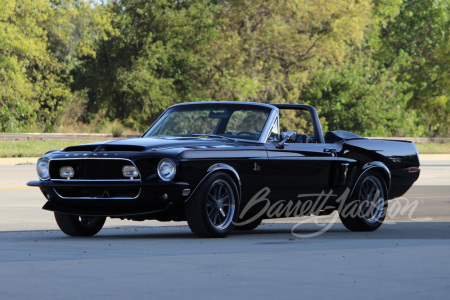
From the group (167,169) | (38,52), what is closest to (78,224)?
(167,169)

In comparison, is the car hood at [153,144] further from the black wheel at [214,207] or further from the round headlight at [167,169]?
the black wheel at [214,207]

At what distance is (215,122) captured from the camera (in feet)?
38.0

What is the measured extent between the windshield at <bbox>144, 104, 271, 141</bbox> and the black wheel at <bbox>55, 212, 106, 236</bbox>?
4.04ft

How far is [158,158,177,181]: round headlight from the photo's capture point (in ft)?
33.2

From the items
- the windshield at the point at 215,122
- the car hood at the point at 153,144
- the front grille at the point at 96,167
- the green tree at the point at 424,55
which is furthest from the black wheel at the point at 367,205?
the green tree at the point at 424,55

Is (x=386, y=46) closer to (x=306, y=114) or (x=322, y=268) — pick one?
(x=306, y=114)

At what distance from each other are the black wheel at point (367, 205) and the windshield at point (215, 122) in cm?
170

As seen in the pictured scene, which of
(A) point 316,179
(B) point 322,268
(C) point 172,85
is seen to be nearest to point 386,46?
(C) point 172,85

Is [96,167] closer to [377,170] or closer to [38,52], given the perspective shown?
[377,170]

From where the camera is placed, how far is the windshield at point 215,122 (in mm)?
11484

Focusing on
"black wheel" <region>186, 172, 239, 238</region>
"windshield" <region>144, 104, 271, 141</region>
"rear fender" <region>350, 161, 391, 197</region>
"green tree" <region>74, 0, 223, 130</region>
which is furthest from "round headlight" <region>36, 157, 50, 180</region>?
"green tree" <region>74, 0, 223, 130</region>

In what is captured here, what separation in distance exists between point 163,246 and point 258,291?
3246 mm

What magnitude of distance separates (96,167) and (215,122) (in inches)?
69.8

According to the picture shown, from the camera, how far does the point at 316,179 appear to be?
1188 cm
